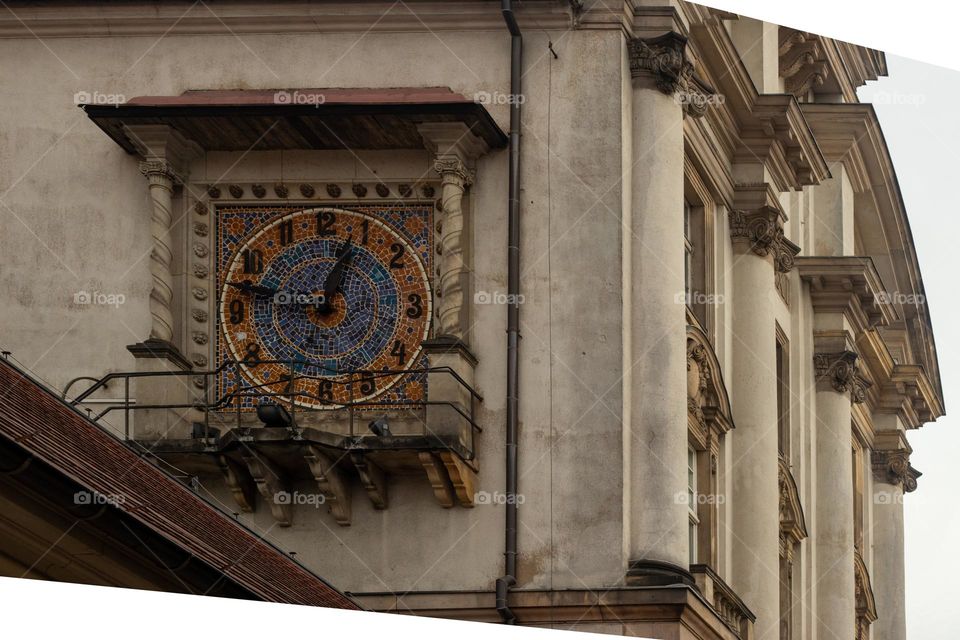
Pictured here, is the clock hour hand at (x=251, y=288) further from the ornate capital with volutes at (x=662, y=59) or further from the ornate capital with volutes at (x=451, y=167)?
the ornate capital with volutes at (x=662, y=59)

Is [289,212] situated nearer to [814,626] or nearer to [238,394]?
[238,394]

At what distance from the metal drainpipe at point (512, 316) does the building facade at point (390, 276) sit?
39 millimetres

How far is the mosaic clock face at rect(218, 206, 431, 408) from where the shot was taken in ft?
105

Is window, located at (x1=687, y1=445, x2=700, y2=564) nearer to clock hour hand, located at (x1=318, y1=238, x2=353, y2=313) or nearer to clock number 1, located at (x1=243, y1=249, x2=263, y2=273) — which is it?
clock hour hand, located at (x1=318, y1=238, x2=353, y2=313)

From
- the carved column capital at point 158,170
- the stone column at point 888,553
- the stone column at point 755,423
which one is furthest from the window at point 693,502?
the stone column at point 888,553

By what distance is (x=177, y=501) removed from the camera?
26.0 metres

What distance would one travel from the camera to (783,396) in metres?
42.5

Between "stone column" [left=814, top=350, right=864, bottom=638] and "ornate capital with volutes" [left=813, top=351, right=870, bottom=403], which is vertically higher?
"ornate capital with volutes" [left=813, top=351, right=870, bottom=403]

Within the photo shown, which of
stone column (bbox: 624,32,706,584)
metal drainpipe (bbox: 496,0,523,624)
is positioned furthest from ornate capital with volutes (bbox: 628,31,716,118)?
metal drainpipe (bbox: 496,0,523,624)

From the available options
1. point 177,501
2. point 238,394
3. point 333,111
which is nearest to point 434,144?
point 333,111

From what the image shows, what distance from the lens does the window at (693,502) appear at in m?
35.6

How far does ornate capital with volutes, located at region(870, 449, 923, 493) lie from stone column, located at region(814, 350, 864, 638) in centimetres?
676

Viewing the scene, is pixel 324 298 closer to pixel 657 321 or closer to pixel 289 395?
pixel 289 395

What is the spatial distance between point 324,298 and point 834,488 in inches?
583
